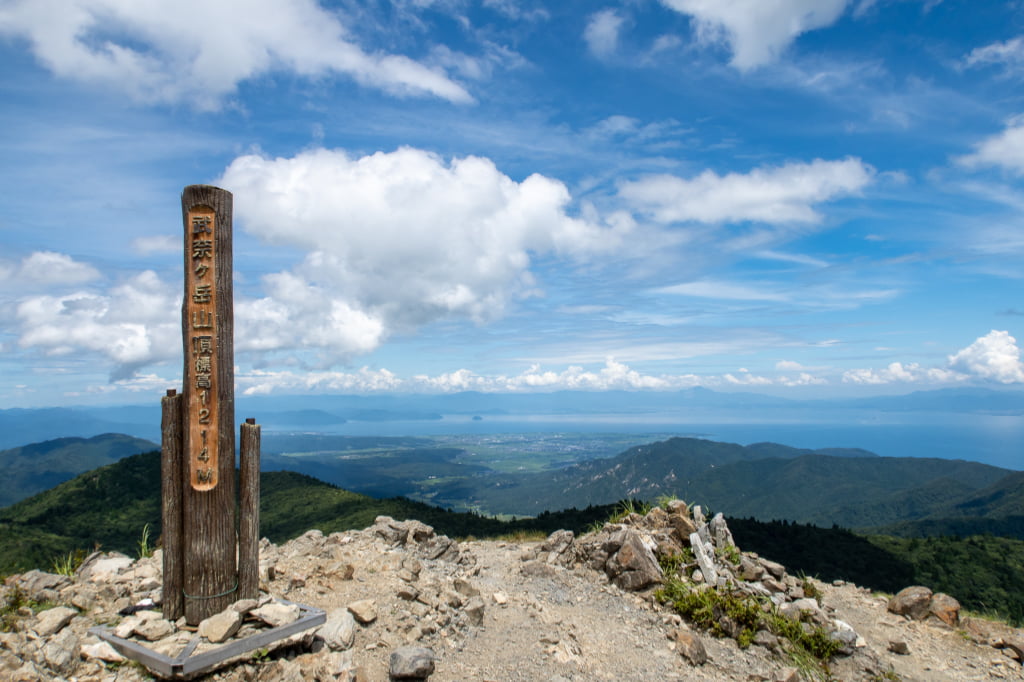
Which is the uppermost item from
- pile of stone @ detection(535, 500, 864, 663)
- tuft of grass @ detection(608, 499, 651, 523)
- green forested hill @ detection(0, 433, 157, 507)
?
tuft of grass @ detection(608, 499, 651, 523)

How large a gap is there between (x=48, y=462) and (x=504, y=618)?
219 meters

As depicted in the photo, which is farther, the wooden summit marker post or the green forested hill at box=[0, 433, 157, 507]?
the green forested hill at box=[0, 433, 157, 507]

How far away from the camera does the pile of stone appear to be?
1181 cm

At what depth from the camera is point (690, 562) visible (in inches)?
526

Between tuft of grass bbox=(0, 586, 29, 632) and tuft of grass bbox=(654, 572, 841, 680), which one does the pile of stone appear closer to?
tuft of grass bbox=(654, 572, 841, 680)

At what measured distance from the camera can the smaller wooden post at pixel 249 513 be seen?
8547 mm

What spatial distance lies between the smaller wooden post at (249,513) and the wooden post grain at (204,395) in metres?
0.30

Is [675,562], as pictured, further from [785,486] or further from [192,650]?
[785,486]

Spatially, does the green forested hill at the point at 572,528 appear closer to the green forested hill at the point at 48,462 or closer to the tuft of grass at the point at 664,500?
the tuft of grass at the point at 664,500

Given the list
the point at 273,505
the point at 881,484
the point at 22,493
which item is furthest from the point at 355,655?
the point at 22,493

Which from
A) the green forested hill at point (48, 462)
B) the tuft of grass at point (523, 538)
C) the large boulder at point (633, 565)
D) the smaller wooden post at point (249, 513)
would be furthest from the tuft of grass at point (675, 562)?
the green forested hill at point (48, 462)

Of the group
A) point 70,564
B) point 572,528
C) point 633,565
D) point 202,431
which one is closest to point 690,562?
point 633,565

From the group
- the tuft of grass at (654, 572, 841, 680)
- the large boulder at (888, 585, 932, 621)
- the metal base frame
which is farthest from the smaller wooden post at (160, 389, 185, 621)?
the large boulder at (888, 585, 932, 621)

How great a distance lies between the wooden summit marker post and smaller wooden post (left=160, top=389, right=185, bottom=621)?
0.01 m
